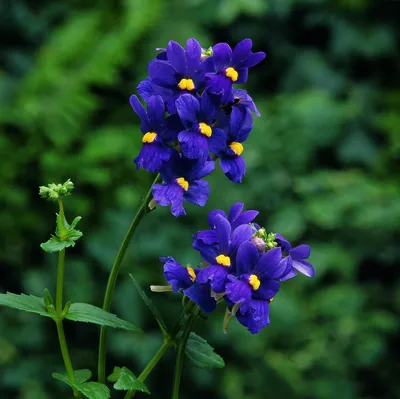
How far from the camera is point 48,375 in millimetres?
2383

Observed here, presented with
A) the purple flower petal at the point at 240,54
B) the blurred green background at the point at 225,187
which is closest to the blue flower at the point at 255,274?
the purple flower petal at the point at 240,54

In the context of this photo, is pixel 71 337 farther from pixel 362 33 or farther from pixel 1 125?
pixel 362 33

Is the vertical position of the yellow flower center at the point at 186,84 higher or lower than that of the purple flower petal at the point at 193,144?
higher

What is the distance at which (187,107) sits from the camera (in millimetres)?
791

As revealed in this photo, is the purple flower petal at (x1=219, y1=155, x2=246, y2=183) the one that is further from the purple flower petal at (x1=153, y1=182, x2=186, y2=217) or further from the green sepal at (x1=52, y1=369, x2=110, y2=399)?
the green sepal at (x1=52, y1=369, x2=110, y2=399)

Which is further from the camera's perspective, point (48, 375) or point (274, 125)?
point (274, 125)

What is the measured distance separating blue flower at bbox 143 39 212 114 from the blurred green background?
1476mm

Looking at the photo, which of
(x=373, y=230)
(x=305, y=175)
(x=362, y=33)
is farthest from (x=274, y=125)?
(x=362, y=33)

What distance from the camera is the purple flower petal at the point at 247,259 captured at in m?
0.80

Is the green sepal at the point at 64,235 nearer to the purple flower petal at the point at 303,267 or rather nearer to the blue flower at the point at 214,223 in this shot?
the blue flower at the point at 214,223

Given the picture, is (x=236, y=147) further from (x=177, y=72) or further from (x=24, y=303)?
(x=24, y=303)

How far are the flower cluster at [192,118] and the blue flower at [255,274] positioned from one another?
0.28 feet

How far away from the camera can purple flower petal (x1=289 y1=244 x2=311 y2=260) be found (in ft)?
2.79

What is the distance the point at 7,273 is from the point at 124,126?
26.7 inches
